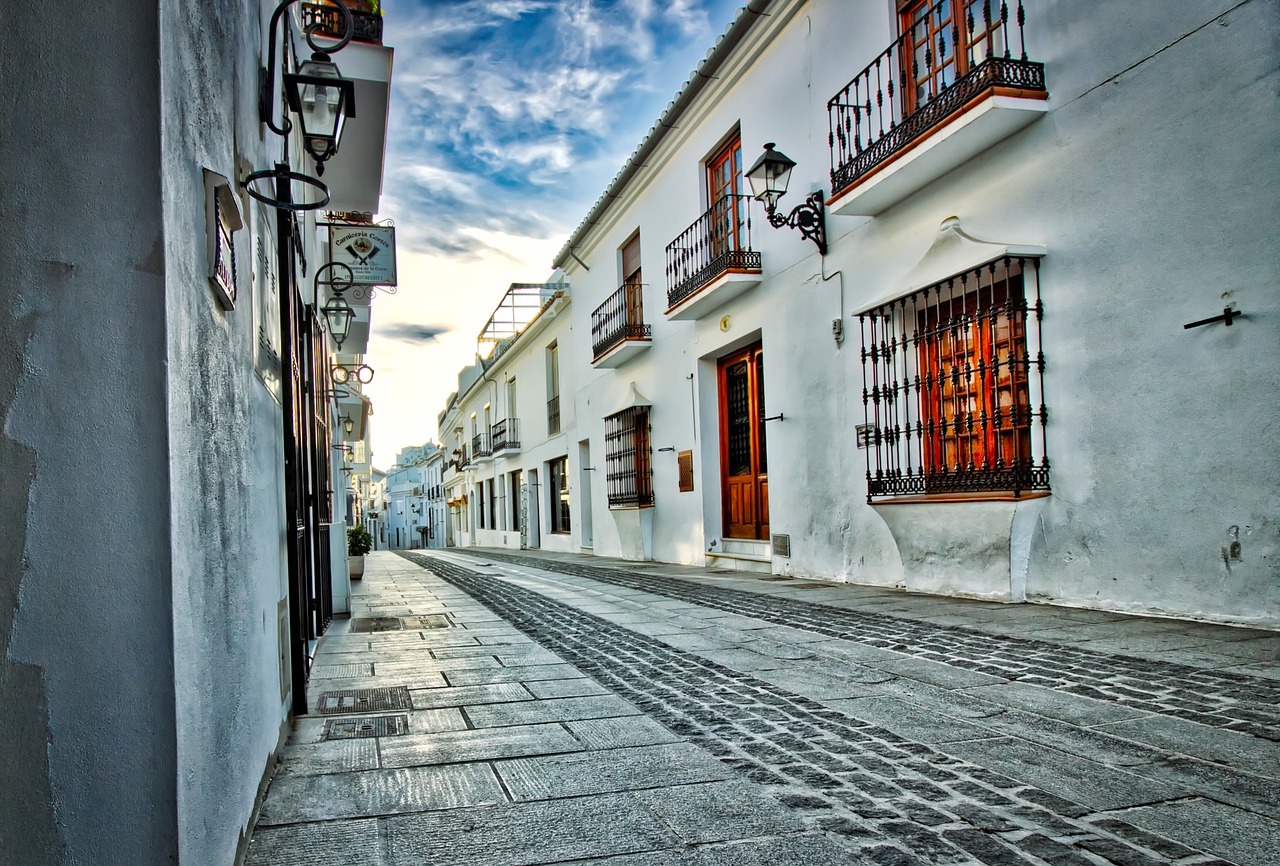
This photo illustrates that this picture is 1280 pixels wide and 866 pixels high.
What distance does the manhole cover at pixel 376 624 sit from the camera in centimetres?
651

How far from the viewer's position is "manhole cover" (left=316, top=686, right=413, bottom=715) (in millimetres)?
3904

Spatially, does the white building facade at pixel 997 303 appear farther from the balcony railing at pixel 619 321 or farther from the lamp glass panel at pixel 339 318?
the lamp glass panel at pixel 339 318

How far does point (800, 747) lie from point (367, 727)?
70.0 inches

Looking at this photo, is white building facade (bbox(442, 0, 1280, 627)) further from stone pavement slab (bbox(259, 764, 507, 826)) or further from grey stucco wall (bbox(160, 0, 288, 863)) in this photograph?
grey stucco wall (bbox(160, 0, 288, 863))

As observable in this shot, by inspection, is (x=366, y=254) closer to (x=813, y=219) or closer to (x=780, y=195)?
(x=780, y=195)

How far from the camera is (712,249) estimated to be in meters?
11.2

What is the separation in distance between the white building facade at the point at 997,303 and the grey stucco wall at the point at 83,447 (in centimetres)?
527

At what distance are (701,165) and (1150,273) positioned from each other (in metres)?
7.46

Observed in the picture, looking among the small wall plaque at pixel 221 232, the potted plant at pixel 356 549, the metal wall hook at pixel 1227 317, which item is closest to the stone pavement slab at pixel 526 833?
the small wall plaque at pixel 221 232

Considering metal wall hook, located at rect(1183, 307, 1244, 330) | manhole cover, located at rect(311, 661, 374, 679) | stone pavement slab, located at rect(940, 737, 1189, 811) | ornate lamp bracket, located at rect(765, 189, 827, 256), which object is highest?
ornate lamp bracket, located at rect(765, 189, 827, 256)

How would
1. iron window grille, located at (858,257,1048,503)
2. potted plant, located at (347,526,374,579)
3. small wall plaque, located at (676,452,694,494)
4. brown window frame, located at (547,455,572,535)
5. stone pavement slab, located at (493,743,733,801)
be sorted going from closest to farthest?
1. stone pavement slab, located at (493,743,733,801)
2. iron window grille, located at (858,257,1048,503)
3. potted plant, located at (347,526,374,579)
4. small wall plaque, located at (676,452,694,494)
5. brown window frame, located at (547,455,572,535)

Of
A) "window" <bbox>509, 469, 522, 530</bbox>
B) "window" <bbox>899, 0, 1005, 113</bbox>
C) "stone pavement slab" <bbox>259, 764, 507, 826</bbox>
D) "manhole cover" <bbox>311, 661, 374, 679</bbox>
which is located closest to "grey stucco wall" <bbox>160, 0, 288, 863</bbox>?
"stone pavement slab" <bbox>259, 764, 507, 826</bbox>

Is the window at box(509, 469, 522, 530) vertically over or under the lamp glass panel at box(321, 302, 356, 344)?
under

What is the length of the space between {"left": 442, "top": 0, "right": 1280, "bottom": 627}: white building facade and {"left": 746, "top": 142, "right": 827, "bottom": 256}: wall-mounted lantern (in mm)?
74
